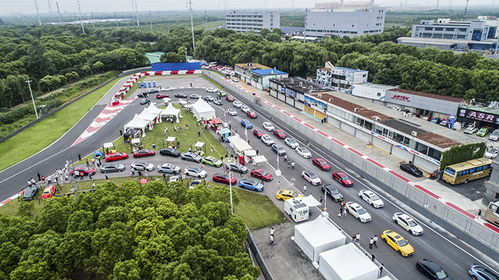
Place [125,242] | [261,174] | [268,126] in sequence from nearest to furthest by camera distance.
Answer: [125,242], [261,174], [268,126]

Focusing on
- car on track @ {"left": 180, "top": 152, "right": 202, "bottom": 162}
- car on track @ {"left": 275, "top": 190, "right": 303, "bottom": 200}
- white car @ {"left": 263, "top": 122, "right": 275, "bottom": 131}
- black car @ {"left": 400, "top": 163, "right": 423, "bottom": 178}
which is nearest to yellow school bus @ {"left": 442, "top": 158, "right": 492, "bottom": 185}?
black car @ {"left": 400, "top": 163, "right": 423, "bottom": 178}

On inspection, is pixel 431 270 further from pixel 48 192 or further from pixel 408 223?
pixel 48 192

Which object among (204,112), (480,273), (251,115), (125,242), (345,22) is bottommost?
(480,273)

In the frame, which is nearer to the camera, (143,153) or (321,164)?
(321,164)

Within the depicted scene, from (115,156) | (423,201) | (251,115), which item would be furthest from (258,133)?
(423,201)

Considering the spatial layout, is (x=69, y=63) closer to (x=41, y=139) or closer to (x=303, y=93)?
(x=41, y=139)
